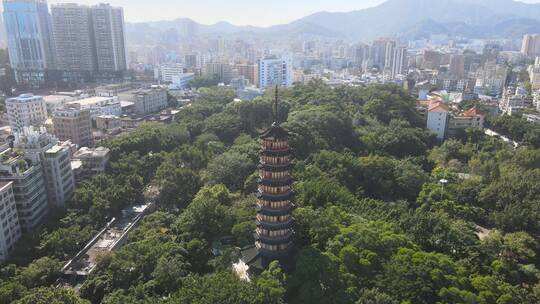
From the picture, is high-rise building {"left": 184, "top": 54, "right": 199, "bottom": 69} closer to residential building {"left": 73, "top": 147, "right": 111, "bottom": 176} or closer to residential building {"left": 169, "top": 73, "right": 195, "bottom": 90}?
residential building {"left": 169, "top": 73, "right": 195, "bottom": 90}

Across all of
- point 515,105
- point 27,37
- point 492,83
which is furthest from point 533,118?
point 27,37

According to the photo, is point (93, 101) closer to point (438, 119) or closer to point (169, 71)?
point (169, 71)

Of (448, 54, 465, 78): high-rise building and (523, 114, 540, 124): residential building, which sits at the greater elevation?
(448, 54, 465, 78): high-rise building

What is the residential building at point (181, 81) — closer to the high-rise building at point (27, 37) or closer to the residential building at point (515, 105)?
the high-rise building at point (27, 37)

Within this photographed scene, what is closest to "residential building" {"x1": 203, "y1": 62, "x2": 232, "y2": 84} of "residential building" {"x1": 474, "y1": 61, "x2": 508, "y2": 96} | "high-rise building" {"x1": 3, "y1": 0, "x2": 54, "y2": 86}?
"high-rise building" {"x1": 3, "y1": 0, "x2": 54, "y2": 86}

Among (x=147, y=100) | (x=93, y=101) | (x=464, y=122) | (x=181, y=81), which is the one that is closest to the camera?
(x=464, y=122)

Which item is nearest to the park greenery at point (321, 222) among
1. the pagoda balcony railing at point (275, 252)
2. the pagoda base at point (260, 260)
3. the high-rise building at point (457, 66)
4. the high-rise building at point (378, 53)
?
the pagoda base at point (260, 260)
